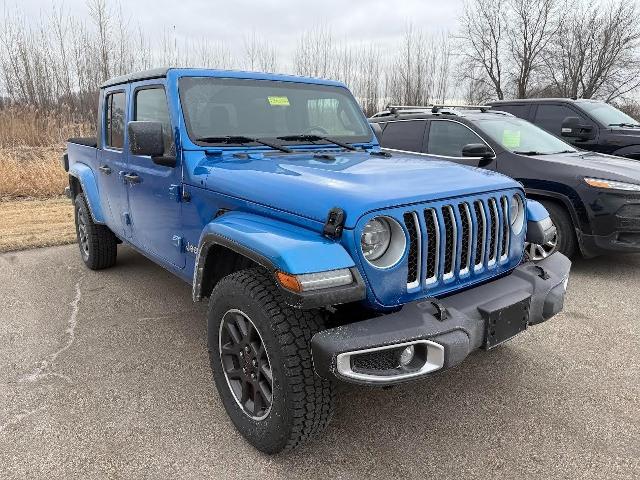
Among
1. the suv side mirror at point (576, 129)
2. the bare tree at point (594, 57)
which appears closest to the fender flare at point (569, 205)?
the suv side mirror at point (576, 129)

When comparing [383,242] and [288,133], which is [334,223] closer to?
[383,242]

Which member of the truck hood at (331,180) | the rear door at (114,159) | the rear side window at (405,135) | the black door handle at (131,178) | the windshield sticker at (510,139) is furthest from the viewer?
the rear side window at (405,135)

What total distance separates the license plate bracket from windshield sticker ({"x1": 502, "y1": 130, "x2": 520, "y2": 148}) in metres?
3.71

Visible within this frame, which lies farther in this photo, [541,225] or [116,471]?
[541,225]

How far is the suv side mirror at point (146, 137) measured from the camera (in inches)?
120

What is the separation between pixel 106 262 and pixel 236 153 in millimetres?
2931

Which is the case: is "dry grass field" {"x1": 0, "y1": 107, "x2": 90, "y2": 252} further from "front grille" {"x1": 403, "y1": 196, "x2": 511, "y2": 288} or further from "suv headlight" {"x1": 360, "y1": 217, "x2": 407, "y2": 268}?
"front grille" {"x1": 403, "y1": 196, "x2": 511, "y2": 288}

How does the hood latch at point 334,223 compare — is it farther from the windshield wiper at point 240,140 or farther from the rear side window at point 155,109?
the rear side window at point 155,109

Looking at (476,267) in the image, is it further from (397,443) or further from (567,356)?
(567,356)

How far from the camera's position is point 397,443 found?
259 centimetres

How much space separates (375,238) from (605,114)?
308 inches

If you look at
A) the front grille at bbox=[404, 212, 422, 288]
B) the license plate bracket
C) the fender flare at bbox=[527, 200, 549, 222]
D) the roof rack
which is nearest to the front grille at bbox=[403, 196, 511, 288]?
the front grille at bbox=[404, 212, 422, 288]

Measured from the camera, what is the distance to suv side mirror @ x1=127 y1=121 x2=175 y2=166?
3043mm

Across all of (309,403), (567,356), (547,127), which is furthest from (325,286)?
(547,127)
